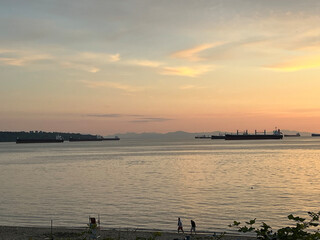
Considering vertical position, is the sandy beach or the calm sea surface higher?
the sandy beach

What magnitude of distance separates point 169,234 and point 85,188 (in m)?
35.2

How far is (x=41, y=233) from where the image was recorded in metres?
31.8

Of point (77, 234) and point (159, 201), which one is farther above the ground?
point (77, 234)

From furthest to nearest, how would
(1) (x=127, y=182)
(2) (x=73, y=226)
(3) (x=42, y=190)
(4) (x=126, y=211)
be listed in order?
(1) (x=127, y=182), (3) (x=42, y=190), (4) (x=126, y=211), (2) (x=73, y=226)

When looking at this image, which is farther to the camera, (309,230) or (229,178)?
(229,178)

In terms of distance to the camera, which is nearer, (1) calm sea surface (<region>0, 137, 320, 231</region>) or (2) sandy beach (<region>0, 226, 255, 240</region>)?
(2) sandy beach (<region>0, 226, 255, 240</region>)

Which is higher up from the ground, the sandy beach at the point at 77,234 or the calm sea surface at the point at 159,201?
the sandy beach at the point at 77,234

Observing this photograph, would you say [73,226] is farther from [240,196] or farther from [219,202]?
[240,196]

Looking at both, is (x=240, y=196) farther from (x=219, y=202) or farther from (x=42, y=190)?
(x=42, y=190)

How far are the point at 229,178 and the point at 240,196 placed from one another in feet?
78.6

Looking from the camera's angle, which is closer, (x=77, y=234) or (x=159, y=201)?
(x=77, y=234)

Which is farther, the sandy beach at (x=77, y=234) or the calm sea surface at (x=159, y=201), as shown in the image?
the calm sea surface at (x=159, y=201)

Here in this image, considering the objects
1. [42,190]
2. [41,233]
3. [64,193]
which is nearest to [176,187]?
[64,193]

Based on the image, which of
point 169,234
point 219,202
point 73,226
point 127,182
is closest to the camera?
point 169,234
